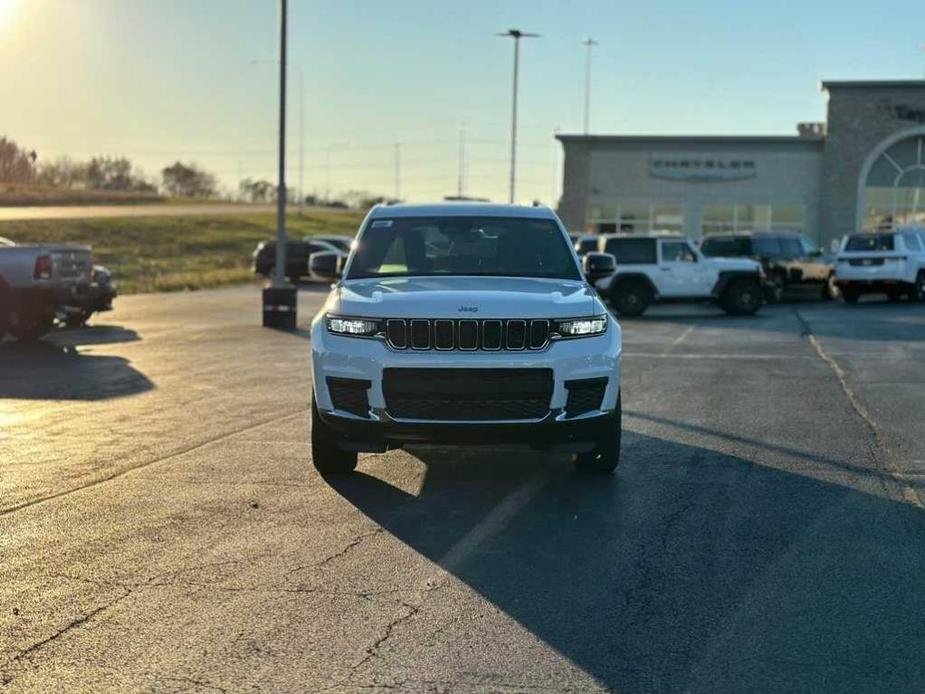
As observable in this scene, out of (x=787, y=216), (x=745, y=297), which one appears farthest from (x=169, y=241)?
(x=745, y=297)

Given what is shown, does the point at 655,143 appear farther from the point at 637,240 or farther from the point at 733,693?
the point at 733,693

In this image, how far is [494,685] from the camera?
4453 millimetres

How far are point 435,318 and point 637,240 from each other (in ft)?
66.9

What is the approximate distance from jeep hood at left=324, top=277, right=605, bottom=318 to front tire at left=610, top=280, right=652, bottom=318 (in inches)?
747

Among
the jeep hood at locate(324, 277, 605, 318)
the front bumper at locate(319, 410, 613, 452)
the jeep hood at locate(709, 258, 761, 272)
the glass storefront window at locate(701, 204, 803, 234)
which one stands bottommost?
the front bumper at locate(319, 410, 613, 452)

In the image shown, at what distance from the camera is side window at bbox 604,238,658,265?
2705cm

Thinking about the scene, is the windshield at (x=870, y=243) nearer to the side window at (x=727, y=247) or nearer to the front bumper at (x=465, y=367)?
the side window at (x=727, y=247)

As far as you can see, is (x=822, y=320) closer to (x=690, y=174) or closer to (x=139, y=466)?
(x=139, y=466)

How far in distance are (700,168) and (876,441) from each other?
142ft

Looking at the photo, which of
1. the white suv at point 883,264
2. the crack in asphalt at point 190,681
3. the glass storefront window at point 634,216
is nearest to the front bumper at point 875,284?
the white suv at point 883,264

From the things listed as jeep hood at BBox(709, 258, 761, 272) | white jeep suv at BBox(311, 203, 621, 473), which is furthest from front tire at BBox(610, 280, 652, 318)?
white jeep suv at BBox(311, 203, 621, 473)

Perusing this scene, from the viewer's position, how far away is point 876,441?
9.85 meters

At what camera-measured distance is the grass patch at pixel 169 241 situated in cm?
4209

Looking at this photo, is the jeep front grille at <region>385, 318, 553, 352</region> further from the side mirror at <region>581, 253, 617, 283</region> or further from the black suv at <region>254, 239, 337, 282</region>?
the black suv at <region>254, 239, 337, 282</region>
